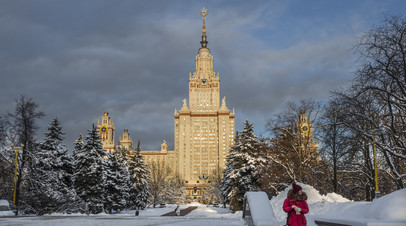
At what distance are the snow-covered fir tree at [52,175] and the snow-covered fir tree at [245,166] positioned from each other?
1744 cm

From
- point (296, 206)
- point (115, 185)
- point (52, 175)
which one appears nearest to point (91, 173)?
point (52, 175)

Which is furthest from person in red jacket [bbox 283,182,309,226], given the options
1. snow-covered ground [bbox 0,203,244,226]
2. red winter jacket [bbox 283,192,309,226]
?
snow-covered ground [bbox 0,203,244,226]

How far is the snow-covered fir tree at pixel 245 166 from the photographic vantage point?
42.6 meters

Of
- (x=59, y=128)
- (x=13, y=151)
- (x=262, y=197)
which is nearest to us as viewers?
(x=262, y=197)

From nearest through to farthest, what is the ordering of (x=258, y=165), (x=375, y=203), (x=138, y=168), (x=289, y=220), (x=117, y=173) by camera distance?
(x=289, y=220) → (x=375, y=203) → (x=258, y=165) → (x=117, y=173) → (x=138, y=168)

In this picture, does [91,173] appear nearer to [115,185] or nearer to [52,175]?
[52,175]

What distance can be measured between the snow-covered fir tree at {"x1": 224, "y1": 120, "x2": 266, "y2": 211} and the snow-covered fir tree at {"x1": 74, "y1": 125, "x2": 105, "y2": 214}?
1405 centimetres

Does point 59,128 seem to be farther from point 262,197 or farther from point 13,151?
point 262,197

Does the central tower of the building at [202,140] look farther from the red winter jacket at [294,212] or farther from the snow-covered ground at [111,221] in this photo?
the red winter jacket at [294,212]

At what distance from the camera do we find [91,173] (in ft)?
126

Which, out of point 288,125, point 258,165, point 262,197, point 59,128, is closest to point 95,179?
point 59,128

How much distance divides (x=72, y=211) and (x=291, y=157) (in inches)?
785

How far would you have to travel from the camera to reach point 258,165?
139ft

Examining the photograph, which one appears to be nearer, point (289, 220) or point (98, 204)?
point (289, 220)
